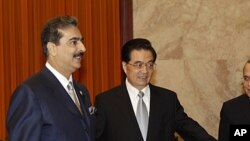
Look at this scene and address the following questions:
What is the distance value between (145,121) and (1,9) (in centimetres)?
176

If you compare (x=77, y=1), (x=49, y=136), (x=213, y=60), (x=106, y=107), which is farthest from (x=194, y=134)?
(x=77, y=1)

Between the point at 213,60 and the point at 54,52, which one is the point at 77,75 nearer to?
the point at 213,60

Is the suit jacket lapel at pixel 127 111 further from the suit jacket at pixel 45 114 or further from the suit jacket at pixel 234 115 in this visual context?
the suit jacket at pixel 234 115

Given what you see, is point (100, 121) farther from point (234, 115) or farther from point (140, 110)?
point (234, 115)

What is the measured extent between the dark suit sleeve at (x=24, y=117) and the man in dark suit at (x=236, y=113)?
1665 millimetres

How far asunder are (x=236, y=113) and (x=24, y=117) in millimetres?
1848

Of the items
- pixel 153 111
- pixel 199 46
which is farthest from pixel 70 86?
pixel 199 46

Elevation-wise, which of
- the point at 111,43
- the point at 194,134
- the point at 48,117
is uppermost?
the point at 111,43

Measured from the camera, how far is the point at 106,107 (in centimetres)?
343

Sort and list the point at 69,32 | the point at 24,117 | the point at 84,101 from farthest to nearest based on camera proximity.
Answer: the point at 84,101 → the point at 69,32 → the point at 24,117

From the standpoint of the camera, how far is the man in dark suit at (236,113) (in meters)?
3.62

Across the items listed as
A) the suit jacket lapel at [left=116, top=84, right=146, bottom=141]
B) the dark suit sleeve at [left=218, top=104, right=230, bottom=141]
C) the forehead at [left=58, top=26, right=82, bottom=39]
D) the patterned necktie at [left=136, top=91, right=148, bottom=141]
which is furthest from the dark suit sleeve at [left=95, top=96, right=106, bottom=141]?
the dark suit sleeve at [left=218, top=104, right=230, bottom=141]

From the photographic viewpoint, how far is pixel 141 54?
3455 millimetres

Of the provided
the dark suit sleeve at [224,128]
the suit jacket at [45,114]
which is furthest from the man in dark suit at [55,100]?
the dark suit sleeve at [224,128]
